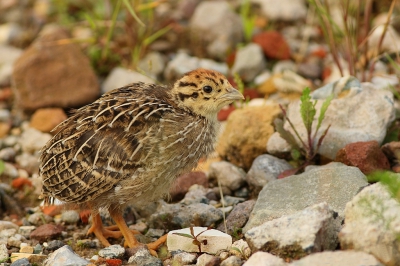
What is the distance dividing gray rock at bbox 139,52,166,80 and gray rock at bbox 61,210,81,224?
2660 mm

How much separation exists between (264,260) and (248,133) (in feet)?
7.40

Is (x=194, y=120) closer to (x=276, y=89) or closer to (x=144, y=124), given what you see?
(x=144, y=124)

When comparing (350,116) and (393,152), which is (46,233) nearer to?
(350,116)

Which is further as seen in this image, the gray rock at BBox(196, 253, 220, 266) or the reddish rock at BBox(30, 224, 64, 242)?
the reddish rock at BBox(30, 224, 64, 242)

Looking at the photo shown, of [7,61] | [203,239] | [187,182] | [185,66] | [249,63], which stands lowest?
[187,182]

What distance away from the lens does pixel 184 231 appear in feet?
16.1

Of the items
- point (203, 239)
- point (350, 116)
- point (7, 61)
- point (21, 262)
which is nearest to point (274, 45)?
point (350, 116)

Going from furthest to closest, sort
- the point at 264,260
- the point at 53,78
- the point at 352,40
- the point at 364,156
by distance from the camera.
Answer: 1. the point at 53,78
2. the point at 352,40
3. the point at 364,156
4. the point at 264,260

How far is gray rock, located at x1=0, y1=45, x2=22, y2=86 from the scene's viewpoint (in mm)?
8359

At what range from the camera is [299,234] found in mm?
4156

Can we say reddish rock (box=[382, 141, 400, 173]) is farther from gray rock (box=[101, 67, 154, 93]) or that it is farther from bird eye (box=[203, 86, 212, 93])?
gray rock (box=[101, 67, 154, 93])

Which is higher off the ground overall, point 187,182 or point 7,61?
point 7,61

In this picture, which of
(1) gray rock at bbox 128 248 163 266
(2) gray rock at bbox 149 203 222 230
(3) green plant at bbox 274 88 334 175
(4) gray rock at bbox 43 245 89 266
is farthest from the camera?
(3) green plant at bbox 274 88 334 175

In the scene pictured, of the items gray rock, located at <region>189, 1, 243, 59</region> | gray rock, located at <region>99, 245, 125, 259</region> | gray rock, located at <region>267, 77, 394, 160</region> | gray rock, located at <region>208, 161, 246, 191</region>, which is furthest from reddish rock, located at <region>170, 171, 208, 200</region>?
gray rock, located at <region>189, 1, 243, 59</region>
